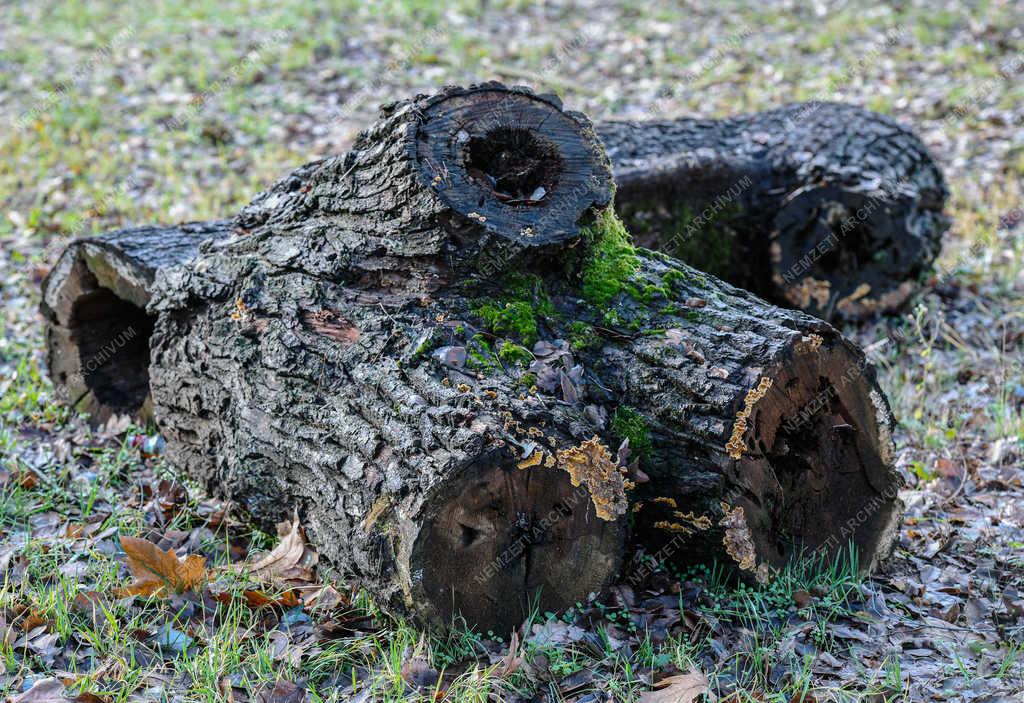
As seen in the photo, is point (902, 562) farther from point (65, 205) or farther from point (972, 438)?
point (65, 205)

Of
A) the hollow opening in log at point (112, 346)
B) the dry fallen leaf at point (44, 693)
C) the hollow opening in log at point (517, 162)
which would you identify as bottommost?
the hollow opening in log at point (112, 346)

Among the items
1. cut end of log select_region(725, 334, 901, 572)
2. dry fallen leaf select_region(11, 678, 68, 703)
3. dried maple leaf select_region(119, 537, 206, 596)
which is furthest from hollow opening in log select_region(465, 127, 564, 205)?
dry fallen leaf select_region(11, 678, 68, 703)

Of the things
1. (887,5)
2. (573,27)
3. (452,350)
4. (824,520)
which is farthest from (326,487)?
(887,5)

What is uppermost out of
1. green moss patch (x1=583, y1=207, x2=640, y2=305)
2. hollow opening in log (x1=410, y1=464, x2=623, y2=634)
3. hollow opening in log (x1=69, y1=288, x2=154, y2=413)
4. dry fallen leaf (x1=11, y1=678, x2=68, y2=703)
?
green moss patch (x1=583, y1=207, x2=640, y2=305)

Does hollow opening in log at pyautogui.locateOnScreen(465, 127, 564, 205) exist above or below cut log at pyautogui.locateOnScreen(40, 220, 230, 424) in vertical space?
above

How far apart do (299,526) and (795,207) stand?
371 cm

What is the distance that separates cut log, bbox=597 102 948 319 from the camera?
534 centimetres

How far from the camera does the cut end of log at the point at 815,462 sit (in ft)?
9.69

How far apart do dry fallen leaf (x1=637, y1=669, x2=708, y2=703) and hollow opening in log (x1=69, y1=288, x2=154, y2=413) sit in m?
3.05

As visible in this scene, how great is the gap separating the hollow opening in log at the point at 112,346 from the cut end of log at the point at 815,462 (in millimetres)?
3081

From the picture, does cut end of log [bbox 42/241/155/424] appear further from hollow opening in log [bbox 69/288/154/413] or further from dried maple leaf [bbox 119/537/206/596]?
dried maple leaf [bbox 119/537/206/596]

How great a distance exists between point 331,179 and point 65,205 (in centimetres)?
421

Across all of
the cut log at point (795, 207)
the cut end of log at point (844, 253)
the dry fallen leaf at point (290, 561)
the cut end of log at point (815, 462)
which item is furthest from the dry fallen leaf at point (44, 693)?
the cut end of log at point (844, 253)

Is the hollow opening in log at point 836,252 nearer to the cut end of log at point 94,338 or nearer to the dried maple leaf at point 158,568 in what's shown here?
the cut end of log at point 94,338
